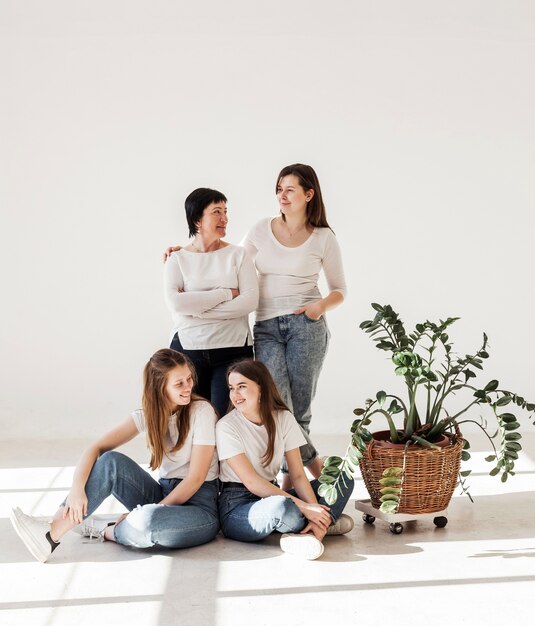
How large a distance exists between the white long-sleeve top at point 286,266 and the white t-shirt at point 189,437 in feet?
2.04

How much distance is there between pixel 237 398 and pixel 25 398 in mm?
2627

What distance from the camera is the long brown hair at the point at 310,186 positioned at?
4.07m

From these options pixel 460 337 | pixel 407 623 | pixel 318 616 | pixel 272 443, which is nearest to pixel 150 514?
pixel 272 443

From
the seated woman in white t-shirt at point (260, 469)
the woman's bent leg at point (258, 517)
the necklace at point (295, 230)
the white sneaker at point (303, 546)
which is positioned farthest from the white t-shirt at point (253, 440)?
the necklace at point (295, 230)

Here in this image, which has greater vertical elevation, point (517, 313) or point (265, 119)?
point (265, 119)

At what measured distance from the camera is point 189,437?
145 inches

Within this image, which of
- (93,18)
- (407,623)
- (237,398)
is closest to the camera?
(407,623)

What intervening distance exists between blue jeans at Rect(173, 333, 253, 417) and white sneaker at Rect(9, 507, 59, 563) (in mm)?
897

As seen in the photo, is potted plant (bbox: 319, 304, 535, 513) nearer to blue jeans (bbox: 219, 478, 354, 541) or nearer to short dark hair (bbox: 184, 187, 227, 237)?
blue jeans (bbox: 219, 478, 354, 541)

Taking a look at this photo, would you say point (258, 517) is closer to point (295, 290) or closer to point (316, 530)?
point (316, 530)

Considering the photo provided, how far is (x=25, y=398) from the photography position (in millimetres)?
5891

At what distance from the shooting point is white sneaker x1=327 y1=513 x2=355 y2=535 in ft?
12.0

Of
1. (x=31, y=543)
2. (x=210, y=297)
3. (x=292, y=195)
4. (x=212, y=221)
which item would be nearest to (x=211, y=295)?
(x=210, y=297)

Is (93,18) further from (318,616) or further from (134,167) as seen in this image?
(318,616)
